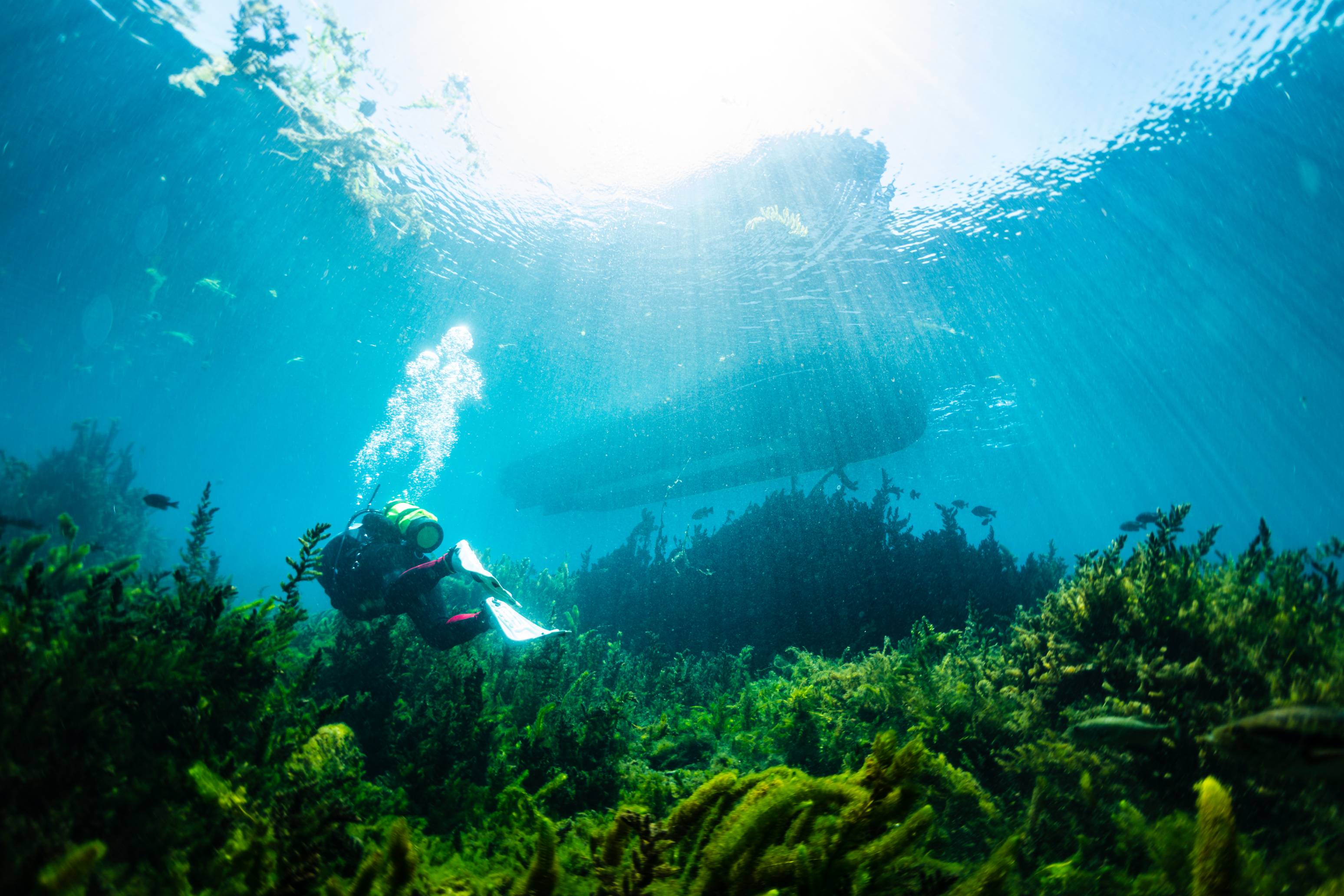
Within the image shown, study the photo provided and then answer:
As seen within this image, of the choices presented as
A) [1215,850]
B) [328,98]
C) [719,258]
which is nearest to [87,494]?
[328,98]

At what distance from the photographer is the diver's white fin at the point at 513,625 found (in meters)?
5.27

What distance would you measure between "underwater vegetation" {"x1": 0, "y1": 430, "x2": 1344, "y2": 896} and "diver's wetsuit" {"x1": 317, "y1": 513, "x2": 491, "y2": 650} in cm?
46

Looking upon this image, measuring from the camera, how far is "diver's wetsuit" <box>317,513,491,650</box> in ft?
17.3

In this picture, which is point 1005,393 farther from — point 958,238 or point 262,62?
point 262,62

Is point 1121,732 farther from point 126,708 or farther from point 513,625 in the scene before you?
point 513,625

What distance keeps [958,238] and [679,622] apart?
11.5 metres

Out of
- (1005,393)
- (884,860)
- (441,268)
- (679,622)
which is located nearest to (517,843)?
(884,860)

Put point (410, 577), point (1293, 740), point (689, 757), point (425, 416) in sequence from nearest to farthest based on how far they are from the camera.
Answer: point (1293, 740), point (689, 757), point (410, 577), point (425, 416)

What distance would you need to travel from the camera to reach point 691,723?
4750 mm

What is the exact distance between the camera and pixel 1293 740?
5.60 feet

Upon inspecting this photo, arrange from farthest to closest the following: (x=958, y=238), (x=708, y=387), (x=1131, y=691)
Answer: (x=708, y=387), (x=958, y=238), (x=1131, y=691)

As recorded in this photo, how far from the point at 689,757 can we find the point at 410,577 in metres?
3.48

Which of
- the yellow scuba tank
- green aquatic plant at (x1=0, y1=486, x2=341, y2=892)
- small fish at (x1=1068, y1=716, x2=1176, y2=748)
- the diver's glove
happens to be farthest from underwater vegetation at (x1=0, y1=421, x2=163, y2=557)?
small fish at (x1=1068, y1=716, x2=1176, y2=748)

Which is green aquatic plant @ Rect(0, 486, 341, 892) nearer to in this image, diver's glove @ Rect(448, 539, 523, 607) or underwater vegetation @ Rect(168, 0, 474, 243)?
diver's glove @ Rect(448, 539, 523, 607)
